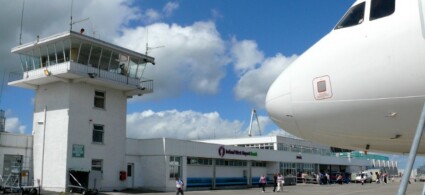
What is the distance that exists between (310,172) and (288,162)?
8497mm

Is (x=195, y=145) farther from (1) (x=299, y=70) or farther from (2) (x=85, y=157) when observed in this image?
(1) (x=299, y=70)

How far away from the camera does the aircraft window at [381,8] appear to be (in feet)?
20.1

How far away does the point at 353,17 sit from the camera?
669 centimetres

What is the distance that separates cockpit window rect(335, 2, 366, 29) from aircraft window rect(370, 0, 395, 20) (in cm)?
17

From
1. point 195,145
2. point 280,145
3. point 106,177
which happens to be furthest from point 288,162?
point 106,177

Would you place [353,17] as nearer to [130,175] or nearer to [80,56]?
[80,56]

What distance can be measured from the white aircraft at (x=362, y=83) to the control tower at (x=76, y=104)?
90.6 feet

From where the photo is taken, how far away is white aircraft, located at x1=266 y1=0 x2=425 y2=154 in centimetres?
568

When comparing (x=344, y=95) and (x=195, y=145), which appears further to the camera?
(x=195, y=145)

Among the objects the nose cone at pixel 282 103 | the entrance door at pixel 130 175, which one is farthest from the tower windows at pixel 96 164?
the nose cone at pixel 282 103

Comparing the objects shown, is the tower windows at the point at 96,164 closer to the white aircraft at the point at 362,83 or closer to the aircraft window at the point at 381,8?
the white aircraft at the point at 362,83

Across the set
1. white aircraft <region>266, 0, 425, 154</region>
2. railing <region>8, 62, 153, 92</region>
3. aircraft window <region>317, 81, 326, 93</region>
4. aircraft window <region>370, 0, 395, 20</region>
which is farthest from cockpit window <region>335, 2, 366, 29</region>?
railing <region>8, 62, 153, 92</region>

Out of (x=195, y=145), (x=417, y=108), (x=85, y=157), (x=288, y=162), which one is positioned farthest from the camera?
(x=288, y=162)

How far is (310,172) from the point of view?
64.7m
